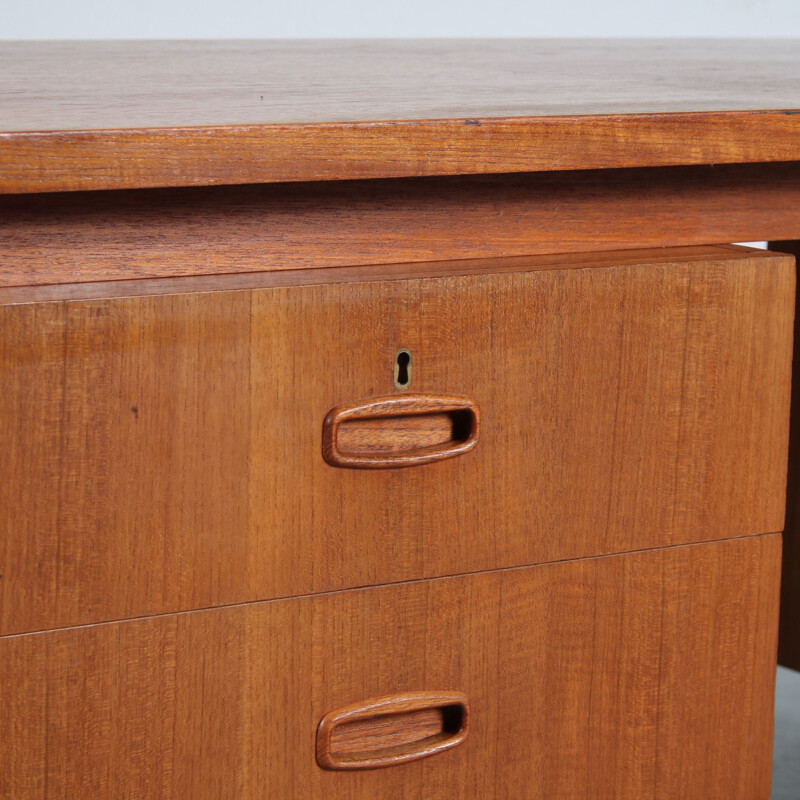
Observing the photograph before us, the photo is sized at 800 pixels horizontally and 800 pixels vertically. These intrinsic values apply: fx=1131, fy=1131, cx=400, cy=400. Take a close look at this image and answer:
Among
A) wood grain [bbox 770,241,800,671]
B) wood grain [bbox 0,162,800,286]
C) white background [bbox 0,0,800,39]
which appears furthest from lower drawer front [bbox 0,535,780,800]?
white background [bbox 0,0,800,39]

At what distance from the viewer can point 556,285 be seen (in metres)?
0.54

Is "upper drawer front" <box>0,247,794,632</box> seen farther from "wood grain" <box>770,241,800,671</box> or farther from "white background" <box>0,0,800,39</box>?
"white background" <box>0,0,800,39</box>

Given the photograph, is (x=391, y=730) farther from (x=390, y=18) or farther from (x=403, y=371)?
(x=390, y=18)

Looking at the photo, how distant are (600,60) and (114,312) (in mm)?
627

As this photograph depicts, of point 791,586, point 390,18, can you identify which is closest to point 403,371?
point 791,586

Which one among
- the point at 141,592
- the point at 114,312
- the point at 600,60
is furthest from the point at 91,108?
the point at 600,60

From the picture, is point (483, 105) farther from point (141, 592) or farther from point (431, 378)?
point (141, 592)

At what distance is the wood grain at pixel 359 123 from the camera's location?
0.46m

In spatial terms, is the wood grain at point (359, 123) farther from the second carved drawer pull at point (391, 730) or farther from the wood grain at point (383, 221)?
the second carved drawer pull at point (391, 730)

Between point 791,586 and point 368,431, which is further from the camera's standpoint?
point 791,586

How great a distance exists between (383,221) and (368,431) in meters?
0.10

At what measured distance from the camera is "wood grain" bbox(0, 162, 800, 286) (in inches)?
19.5

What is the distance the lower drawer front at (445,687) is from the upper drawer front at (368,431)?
0.05ft

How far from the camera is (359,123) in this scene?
49 cm
